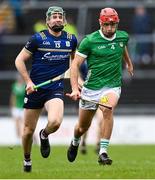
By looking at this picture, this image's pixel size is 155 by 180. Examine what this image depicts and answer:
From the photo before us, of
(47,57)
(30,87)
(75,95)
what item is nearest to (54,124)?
(75,95)

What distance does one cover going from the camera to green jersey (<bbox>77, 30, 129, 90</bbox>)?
15125 millimetres

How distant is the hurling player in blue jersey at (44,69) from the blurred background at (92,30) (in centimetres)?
1608

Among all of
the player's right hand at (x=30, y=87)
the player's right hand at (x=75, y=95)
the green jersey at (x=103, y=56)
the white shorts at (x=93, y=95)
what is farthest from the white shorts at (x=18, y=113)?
the player's right hand at (x=30, y=87)

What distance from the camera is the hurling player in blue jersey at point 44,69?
48.2 feet

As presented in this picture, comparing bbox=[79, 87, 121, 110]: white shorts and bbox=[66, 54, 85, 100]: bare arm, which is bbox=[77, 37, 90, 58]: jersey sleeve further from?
bbox=[79, 87, 121, 110]: white shorts

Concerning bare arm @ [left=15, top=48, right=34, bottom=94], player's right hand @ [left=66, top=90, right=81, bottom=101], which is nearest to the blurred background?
player's right hand @ [left=66, top=90, right=81, bottom=101]

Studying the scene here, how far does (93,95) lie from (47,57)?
1.18m

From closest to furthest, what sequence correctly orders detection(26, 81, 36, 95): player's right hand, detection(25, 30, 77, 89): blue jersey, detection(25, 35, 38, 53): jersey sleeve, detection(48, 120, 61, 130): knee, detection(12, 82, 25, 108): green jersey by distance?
detection(26, 81, 36, 95): player's right hand, detection(48, 120, 61, 130): knee, detection(25, 35, 38, 53): jersey sleeve, detection(25, 30, 77, 89): blue jersey, detection(12, 82, 25, 108): green jersey

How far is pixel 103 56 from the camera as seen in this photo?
15164mm

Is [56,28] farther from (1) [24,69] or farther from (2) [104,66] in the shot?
(2) [104,66]

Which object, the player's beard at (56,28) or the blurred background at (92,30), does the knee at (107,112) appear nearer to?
the player's beard at (56,28)

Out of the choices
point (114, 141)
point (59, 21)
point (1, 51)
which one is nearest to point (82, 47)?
point (59, 21)

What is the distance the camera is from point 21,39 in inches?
1352

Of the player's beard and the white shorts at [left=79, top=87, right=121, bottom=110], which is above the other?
the player's beard
